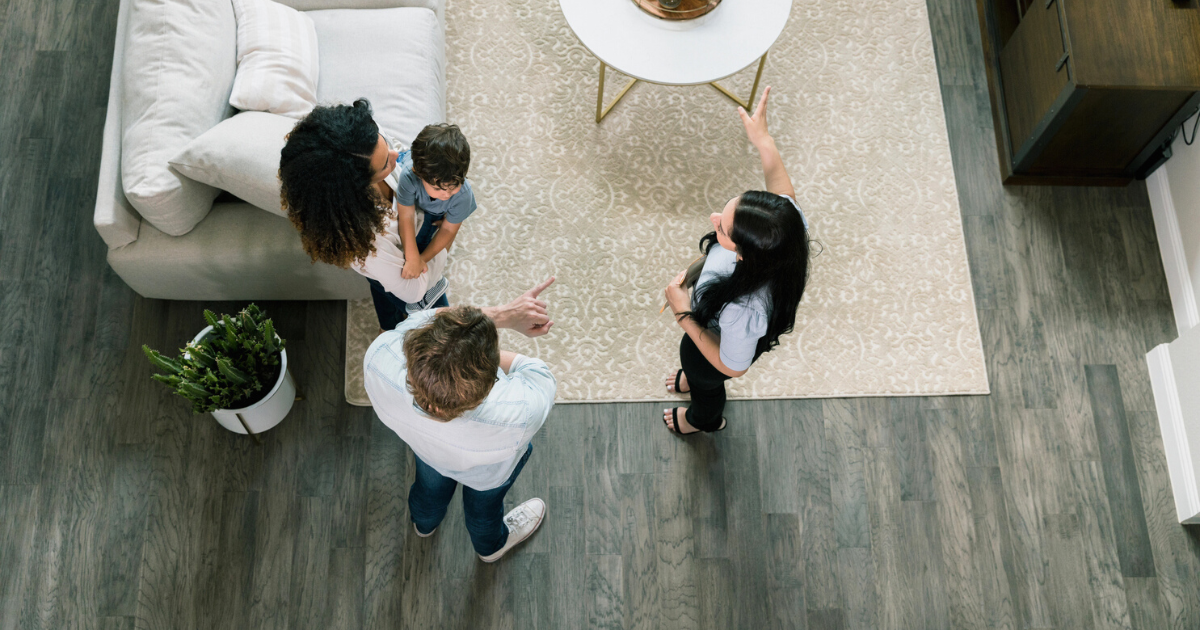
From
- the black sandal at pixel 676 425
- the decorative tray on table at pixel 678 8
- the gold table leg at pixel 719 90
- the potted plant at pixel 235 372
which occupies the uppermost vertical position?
the decorative tray on table at pixel 678 8

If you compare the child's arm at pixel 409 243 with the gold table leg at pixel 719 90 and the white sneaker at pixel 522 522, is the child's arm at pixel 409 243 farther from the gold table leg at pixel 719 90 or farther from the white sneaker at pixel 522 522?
the gold table leg at pixel 719 90

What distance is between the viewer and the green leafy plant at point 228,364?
2.10 meters

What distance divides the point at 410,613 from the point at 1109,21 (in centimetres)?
304

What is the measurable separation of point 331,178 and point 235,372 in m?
0.79

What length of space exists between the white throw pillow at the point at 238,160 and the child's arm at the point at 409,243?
34 centimetres

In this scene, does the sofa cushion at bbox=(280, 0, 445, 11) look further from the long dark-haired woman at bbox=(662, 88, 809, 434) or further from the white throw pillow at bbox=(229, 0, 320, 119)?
the long dark-haired woman at bbox=(662, 88, 809, 434)

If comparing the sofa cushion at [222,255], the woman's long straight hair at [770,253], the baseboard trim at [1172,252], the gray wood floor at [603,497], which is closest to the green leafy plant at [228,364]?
the sofa cushion at [222,255]

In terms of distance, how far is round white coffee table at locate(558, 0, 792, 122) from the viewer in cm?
261

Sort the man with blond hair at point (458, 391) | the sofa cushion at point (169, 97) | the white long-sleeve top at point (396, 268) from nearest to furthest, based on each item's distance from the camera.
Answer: the man with blond hair at point (458, 391)
the white long-sleeve top at point (396, 268)
the sofa cushion at point (169, 97)

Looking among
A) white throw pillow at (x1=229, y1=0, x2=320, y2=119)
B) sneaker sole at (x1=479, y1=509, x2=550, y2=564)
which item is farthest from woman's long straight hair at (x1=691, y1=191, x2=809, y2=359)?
white throw pillow at (x1=229, y1=0, x2=320, y2=119)

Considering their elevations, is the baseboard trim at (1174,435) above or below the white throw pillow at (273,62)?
below

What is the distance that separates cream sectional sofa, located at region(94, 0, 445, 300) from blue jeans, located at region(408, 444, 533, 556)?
0.77m

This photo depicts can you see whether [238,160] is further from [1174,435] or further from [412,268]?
[1174,435]

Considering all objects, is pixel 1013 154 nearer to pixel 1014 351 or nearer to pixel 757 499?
pixel 1014 351
